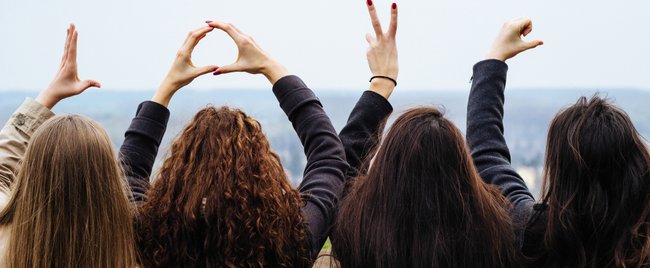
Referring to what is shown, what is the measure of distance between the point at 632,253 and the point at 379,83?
1.11 m

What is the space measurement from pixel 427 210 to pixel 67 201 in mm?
1052

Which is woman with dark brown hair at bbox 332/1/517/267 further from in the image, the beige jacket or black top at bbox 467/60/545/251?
the beige jacket

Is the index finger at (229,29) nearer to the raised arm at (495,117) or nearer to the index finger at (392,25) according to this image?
the index finger at (392,25)

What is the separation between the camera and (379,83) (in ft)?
10.2

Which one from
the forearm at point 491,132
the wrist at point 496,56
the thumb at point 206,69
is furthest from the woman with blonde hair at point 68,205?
the wrist at point 496,56

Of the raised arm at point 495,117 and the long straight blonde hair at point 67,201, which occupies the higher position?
the raised arm at point 495,117

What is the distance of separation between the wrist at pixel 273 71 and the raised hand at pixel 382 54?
0.34 metres

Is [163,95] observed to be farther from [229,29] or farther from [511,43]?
[511,43]

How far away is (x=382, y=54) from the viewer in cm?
320

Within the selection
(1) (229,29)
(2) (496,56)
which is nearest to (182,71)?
(1) (229,29)

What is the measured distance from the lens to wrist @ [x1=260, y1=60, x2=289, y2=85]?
2.97m

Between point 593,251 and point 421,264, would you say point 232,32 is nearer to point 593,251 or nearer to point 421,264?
point 421,264

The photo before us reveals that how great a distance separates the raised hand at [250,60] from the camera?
9.80 feet

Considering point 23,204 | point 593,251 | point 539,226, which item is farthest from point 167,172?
point 593,251
